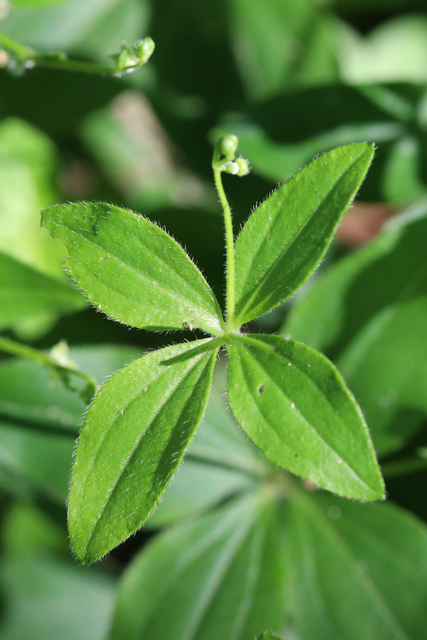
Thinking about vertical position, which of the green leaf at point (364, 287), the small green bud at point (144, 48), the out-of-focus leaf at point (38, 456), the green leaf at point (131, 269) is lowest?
the out-of-focus leaf at point (38, 456)

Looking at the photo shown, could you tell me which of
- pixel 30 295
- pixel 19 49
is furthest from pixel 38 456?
pixel 19 49

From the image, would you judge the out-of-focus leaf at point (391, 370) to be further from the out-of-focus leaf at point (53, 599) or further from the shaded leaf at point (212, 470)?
the out-of-focus leaf at point (53, 599)

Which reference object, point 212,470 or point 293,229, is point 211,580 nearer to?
point 212,470

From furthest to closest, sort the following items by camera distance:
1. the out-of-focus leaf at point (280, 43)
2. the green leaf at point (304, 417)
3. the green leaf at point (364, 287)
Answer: the out-of-focus leaf at point (280, 43), the green leaf at point (364, 287), the green leaf at point (304, 417)

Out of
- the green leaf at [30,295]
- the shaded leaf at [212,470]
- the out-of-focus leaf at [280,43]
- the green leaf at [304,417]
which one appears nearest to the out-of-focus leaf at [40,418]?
the green leaf at [30,295]

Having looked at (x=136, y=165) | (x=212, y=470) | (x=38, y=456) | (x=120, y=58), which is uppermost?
(x=120, y=58)

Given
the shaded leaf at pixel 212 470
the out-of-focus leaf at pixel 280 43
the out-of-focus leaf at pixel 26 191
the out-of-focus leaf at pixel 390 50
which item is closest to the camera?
the shaded leaf at pixel 212 470

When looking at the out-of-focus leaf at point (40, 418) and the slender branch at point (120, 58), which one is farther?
the out-of-focus leaf at point (40, 418)
